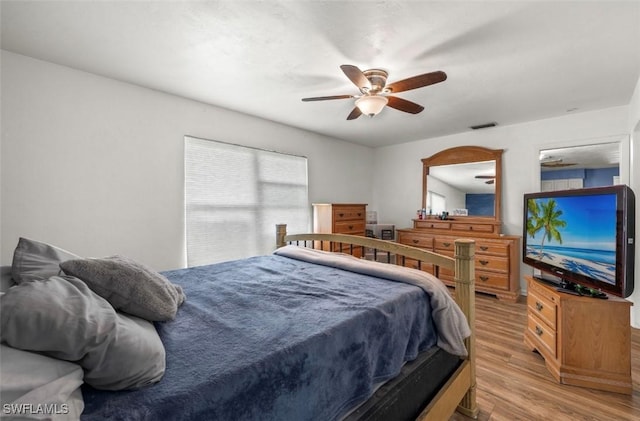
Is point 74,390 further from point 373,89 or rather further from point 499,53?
point 499,53

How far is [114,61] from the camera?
2.31m

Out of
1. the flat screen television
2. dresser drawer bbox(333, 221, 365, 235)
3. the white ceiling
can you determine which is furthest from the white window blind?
the flat screen television

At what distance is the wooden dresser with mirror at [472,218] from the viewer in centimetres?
382

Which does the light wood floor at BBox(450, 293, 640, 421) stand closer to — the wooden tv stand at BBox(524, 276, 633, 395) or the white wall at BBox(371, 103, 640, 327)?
the wooden tv stand at BBox(524, 276, 633, 395)

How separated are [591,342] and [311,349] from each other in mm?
2162

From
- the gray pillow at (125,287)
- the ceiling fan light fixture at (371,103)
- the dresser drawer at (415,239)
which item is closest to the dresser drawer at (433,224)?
the dresser drawer at (415,239)

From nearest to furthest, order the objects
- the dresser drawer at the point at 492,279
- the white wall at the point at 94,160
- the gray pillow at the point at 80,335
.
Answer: the gray pillow at the point at 80,335 < the white wall at the point at 94,160 < the dresser drawer at the point at 492,279

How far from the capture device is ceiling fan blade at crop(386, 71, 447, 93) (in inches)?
76.0

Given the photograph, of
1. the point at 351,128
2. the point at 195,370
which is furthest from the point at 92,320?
the point at 351,128

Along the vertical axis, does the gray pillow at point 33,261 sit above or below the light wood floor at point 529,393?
above

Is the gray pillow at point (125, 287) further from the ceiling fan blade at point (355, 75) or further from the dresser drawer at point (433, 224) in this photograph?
the dresser drawer at point (433, 224)

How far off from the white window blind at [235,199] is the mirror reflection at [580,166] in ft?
11.4

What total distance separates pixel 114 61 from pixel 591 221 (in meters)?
3.88

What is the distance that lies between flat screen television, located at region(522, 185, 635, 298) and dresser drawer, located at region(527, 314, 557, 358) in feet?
1.16
